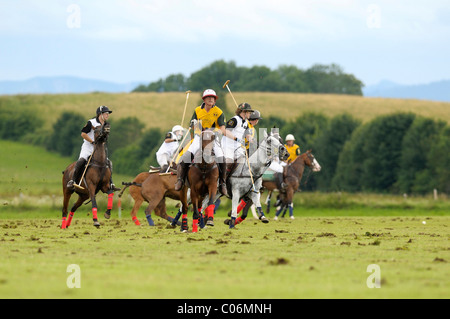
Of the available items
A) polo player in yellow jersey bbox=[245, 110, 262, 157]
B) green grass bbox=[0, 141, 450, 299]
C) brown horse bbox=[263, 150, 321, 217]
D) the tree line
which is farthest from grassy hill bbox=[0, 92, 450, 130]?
green grass bbox=[0, 141, 450, 299]

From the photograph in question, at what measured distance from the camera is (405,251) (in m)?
13.5

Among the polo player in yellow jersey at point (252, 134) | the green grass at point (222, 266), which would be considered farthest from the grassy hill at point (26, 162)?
the green grass at point (222, 266)

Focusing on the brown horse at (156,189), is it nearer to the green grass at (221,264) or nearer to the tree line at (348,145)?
the green grass at (221,264)

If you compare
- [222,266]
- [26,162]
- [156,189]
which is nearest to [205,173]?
[156,189]

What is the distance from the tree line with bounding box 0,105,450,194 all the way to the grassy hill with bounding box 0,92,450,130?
5.26 meters

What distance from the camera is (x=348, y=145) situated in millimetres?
74062

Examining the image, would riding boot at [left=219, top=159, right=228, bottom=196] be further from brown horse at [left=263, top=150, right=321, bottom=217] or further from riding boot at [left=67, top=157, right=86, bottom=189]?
brown horse at [left=263, top=150, right=321, bottom=217]

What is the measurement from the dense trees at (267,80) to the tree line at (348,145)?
986 inches

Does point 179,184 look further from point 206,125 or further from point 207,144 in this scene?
point 206,125

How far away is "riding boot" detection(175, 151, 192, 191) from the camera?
17.5m
